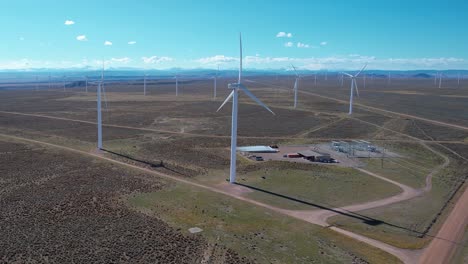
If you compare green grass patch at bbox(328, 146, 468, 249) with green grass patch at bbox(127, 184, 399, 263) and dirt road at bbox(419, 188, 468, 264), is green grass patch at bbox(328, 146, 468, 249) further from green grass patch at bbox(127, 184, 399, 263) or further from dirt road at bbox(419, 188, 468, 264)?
green grass patch at bbox(127, 184, 399, 263)

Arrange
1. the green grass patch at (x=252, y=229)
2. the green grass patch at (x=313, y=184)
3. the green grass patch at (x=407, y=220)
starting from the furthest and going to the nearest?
the green grass patch at (x=313, y=184) < the green grass patch at (x=407, y=220) < the green grass patch at (x=252, y=229)

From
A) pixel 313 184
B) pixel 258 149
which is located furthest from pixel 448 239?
→ pixel 258 149

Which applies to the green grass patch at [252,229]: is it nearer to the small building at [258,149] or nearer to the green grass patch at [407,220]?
the green grass patch at [407,220]

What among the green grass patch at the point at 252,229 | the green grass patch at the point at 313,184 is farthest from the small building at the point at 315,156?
the green grass patch at the point at 252,229

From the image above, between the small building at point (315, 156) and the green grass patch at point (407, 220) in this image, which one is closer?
the green grass patch at point (407, 220)

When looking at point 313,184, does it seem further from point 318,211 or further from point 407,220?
point 407,220

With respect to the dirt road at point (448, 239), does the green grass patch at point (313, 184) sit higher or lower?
higher

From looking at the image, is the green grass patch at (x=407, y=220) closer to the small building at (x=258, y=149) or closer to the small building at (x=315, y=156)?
the small building at (x=315, y=156)

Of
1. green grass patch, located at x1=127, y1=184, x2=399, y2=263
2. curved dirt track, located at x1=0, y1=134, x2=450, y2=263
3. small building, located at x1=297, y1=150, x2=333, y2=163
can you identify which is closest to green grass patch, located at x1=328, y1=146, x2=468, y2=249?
curved dirt track, located at x1=0, y1=134, x2=450, y2=263

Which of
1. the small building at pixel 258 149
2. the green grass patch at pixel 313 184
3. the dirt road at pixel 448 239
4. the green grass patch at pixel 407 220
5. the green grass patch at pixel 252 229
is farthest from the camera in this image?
the small building at pixel 258 149

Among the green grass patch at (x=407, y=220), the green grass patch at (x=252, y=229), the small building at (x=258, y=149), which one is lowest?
the green grass patch at (x=252, y=229)

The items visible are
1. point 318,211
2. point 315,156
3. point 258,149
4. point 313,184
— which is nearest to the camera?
point 318,211
